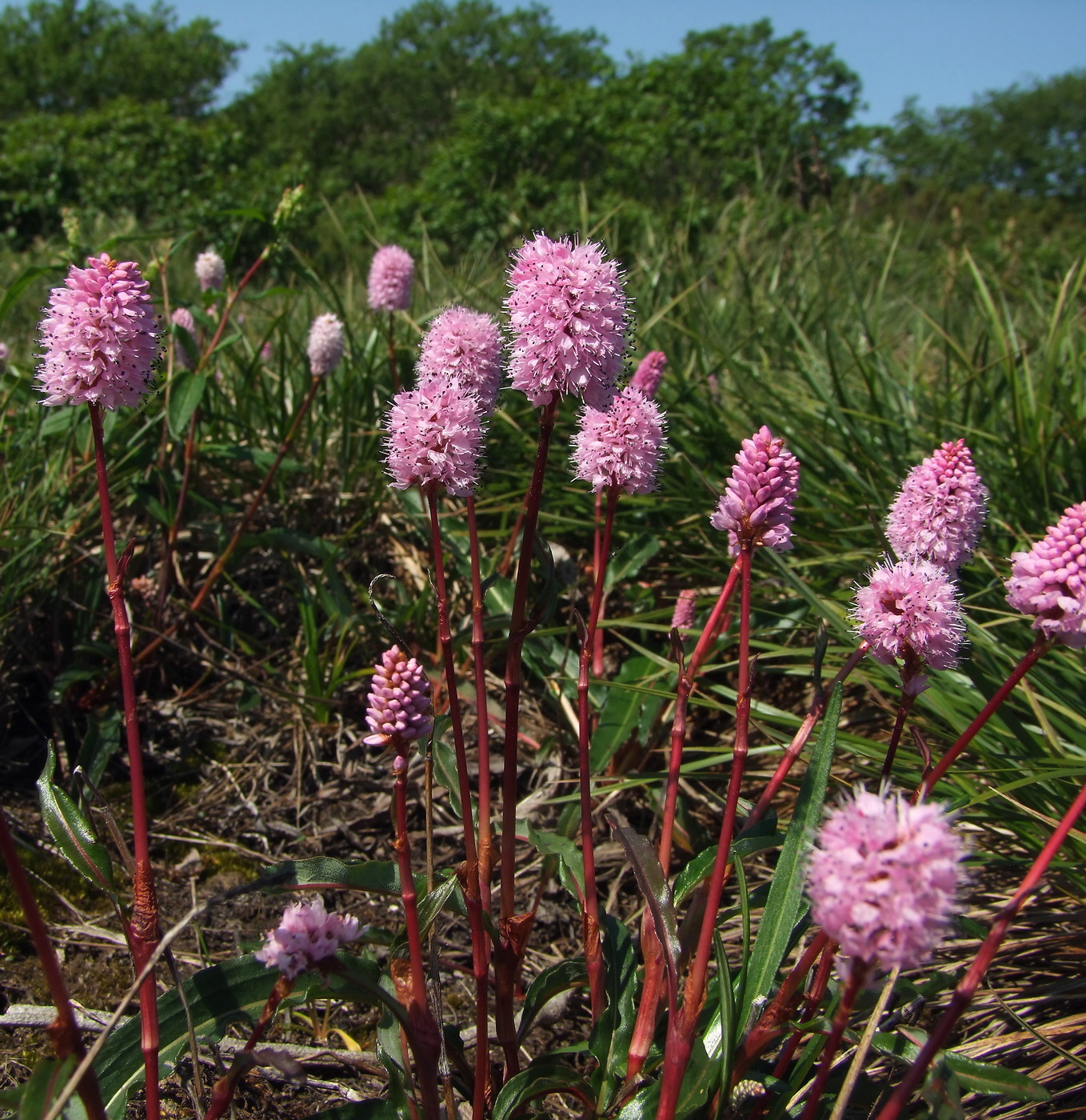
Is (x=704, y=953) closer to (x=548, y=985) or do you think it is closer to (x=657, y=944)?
(x=657, y=944)

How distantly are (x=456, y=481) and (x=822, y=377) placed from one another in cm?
290

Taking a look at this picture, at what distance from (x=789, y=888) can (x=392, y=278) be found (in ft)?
8.13

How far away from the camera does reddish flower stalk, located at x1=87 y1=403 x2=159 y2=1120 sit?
1196mm

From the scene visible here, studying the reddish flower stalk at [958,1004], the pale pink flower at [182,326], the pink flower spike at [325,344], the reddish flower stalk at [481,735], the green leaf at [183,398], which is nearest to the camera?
the reddish flower stalk at [958,1004]

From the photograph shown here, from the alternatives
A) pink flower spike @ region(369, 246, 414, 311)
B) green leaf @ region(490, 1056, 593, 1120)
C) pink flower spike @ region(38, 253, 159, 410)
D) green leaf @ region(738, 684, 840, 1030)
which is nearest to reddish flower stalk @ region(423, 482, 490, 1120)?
green leaf @ region(490, 1056, 593, 1120)

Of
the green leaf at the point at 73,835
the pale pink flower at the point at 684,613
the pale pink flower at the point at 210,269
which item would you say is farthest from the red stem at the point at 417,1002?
the pale pink flower at the point at 210,269

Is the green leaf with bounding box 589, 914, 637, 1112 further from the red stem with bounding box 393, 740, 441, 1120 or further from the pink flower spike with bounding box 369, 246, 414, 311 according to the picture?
the pink flower spike with bounding box 369, 246, 414, 311

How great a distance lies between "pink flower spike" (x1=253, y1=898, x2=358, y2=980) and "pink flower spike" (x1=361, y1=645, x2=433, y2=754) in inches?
9.8

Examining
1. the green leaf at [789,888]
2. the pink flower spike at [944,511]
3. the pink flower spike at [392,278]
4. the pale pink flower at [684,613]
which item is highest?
the pink flower spike at [392,278]

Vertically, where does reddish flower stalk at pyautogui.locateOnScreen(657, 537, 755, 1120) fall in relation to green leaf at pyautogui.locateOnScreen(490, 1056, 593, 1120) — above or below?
above

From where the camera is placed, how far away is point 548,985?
5.08 ft

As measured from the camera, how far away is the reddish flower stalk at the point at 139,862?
3.92ft

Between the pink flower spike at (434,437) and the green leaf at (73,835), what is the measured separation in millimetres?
675

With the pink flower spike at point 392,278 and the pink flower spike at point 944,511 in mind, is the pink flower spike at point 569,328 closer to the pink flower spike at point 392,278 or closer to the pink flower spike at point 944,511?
the pink flower spike at point 944,511
